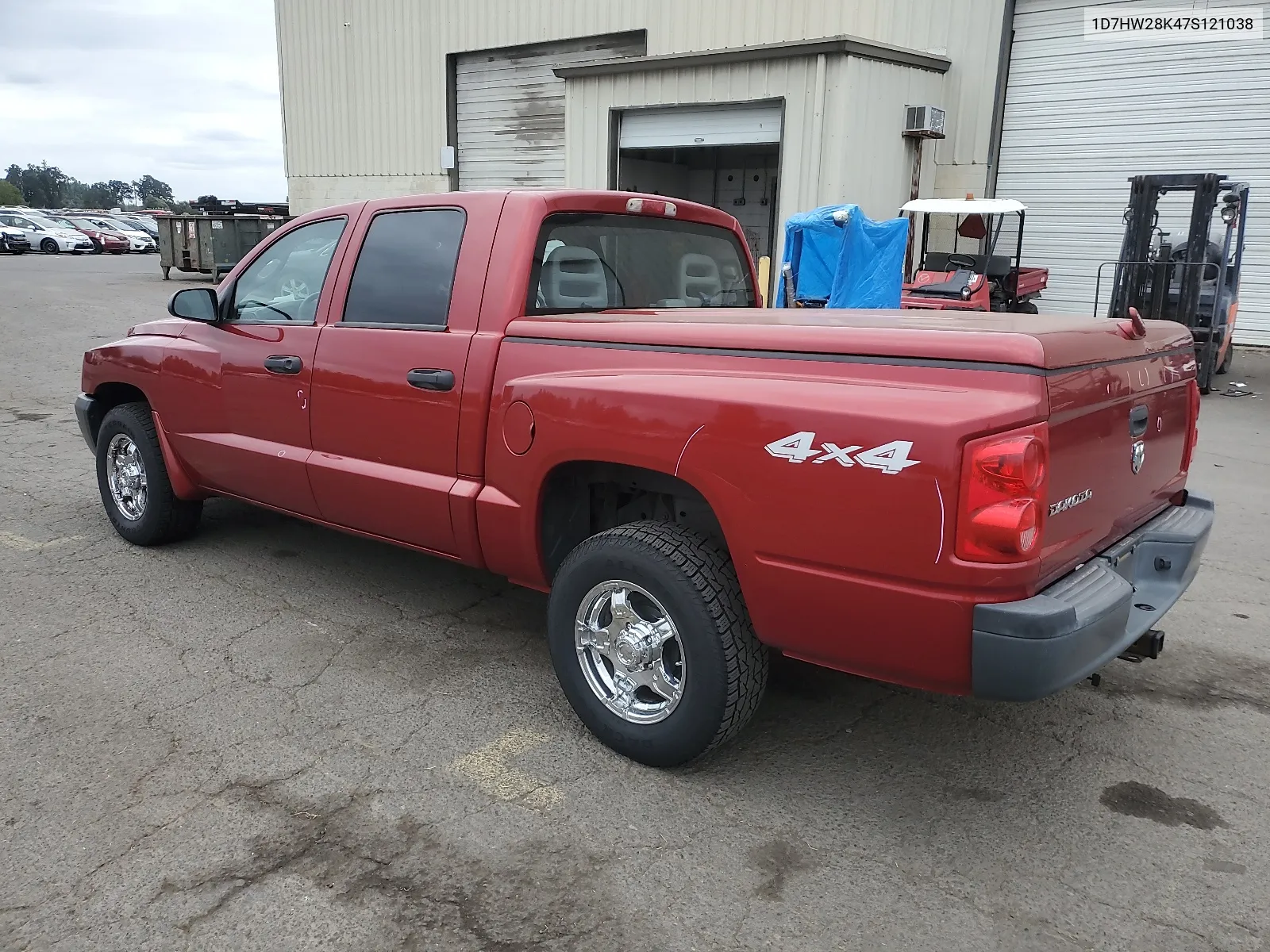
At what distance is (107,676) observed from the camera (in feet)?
12.4

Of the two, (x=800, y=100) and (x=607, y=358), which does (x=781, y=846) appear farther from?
(x=800, y=100)

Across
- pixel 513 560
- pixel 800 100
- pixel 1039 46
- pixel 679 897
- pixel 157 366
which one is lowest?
pixel 679 897

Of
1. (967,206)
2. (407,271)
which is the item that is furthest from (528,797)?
(967,206)

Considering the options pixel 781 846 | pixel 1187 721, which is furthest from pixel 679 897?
pixel 1187 721

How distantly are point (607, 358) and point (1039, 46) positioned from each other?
13.8 metres

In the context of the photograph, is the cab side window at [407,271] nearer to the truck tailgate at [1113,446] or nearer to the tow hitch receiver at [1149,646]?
the truck tailgate at [1113,446]

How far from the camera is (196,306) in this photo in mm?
4629

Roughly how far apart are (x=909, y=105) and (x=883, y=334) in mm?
12411

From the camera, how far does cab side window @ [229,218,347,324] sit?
4.36m

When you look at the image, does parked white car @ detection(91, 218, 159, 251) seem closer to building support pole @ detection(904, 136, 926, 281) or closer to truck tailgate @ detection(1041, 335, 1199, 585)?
building support pole @ detection(904, 136, 926, 281)

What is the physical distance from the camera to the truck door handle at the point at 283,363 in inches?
168

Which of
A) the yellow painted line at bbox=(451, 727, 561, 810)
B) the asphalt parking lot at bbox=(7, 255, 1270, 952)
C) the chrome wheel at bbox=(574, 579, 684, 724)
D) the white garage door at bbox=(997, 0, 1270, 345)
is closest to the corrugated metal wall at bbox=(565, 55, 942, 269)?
the white garage door at bbox=(997, 0, 1270, 345)

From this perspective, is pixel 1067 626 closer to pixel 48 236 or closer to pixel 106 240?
pixel 48 236

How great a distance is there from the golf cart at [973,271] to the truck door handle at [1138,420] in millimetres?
8435
